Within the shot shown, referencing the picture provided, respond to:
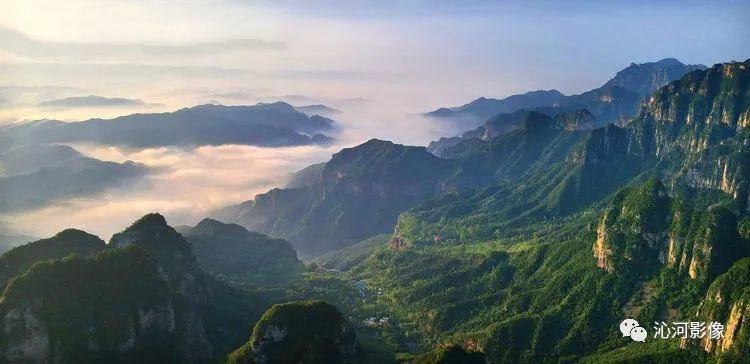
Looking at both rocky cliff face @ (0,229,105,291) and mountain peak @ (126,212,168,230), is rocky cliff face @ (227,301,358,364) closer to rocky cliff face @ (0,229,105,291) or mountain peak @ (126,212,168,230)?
rocky cliff face @ (0,229,105,291)

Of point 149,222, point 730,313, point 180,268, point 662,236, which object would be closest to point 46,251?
point 149,222

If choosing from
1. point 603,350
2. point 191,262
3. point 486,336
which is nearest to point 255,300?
point 191,262

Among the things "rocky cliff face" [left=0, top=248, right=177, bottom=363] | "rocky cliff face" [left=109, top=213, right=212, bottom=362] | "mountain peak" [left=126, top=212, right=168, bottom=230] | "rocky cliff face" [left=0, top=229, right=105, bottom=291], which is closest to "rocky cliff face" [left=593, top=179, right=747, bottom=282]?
"rocky cliff face" [left=109, top=213, right=212, bottom=362]

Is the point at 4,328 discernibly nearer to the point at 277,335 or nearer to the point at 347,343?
the point at 277,335

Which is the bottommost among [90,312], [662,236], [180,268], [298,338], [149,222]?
[298,338]

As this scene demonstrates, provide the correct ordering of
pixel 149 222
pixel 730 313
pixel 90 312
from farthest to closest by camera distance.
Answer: pixel 149 222 → pixel 730 313 → pixel 90 312

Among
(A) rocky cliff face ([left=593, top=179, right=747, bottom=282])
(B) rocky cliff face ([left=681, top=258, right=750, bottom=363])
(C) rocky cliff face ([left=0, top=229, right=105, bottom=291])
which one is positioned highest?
(C) rocky cliff face ([left=0, top=229, right=105, bottom=291])

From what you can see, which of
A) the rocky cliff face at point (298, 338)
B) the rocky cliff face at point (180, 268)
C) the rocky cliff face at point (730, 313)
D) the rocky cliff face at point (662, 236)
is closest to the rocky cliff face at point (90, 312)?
the rocky cliff face at point (180, 268)

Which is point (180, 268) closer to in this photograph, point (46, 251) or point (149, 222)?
point (149, 222)

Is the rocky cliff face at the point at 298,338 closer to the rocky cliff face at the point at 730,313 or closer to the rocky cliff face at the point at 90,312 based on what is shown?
the rocky cliff face at the point at 90,312
